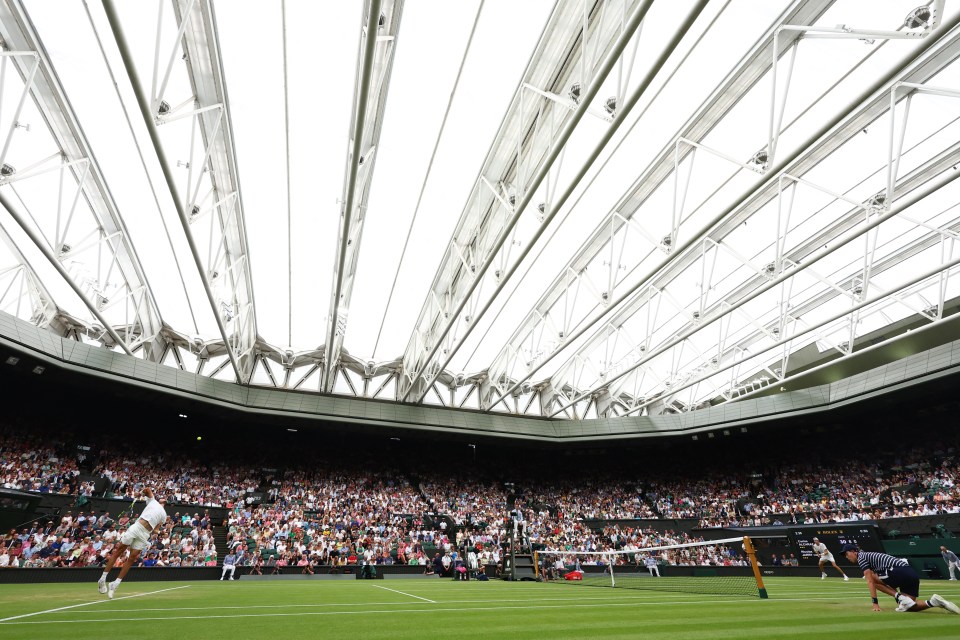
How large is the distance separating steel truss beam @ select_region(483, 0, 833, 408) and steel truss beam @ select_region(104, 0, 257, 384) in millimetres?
12026

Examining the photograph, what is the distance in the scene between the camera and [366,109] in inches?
390

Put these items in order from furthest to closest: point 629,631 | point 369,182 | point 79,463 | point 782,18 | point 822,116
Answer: point 79,463, point 369,182, point 822,116, point 782,18, point 629,631

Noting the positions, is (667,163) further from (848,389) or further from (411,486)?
(411,486)

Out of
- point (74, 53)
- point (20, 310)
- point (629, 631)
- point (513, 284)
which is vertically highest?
point (74, 53)

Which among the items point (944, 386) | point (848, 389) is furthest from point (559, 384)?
point (944, 386)

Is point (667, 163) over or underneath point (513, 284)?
over

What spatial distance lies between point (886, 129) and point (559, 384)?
23547mm

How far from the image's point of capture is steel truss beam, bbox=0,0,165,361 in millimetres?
10617

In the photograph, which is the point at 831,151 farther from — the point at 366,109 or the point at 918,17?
the point at 366,109

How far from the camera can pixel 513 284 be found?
845 inches

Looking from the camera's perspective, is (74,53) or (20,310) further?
(20,310)

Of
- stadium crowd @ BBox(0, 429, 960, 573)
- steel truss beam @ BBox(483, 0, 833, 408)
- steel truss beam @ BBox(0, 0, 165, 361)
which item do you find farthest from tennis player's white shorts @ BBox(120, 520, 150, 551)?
steel truss beam @ BBox(483, 0, 833, 408)

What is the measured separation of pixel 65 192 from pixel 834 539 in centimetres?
3599

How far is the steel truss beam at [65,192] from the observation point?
10617 mm
